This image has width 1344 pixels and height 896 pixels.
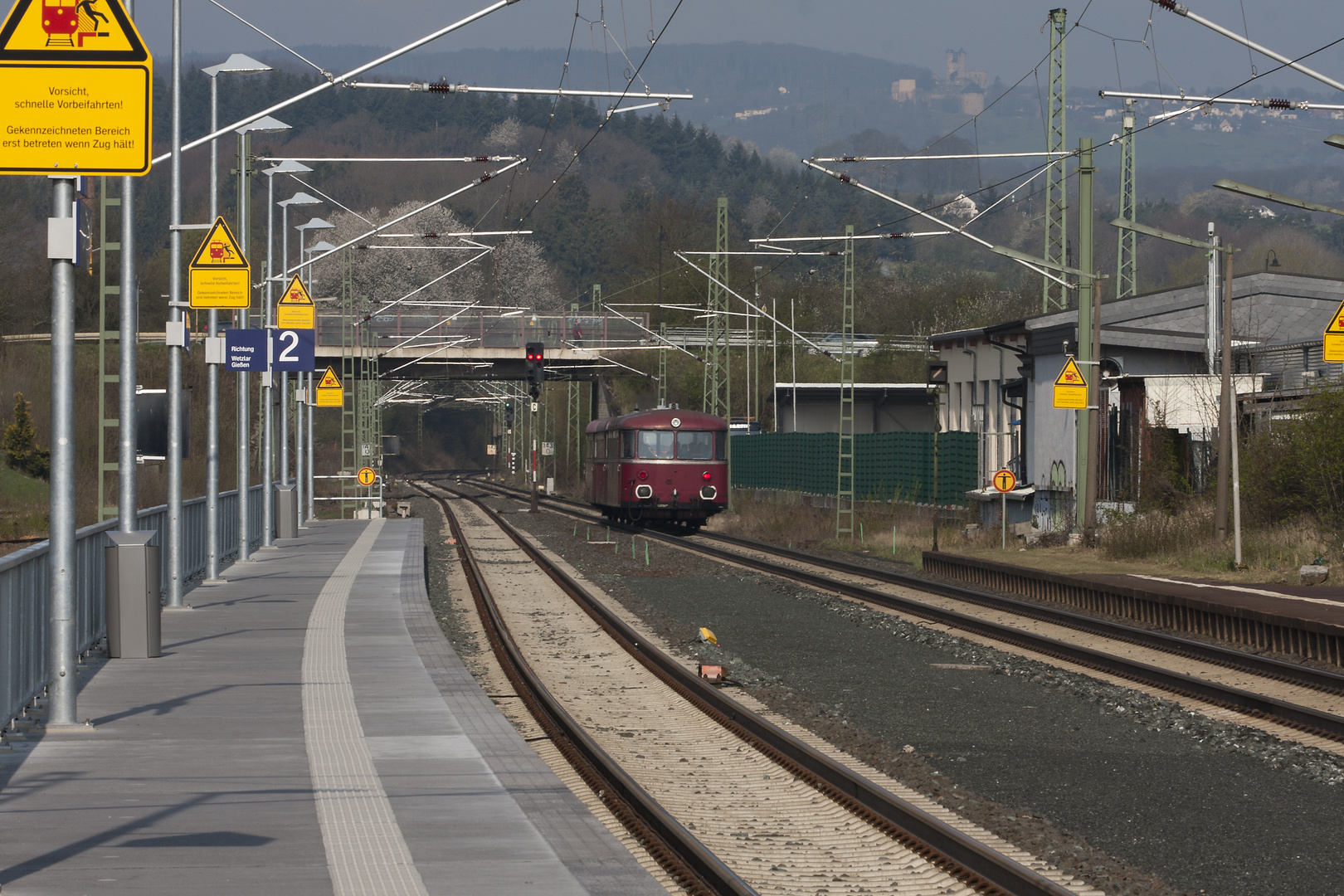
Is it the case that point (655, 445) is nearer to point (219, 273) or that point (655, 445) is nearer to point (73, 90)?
point (219, 273)

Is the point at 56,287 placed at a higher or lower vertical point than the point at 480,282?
lower

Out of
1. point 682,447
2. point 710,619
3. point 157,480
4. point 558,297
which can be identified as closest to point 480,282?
point 558,297

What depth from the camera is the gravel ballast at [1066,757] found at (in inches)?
300

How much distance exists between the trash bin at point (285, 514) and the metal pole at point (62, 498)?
23.3 meters

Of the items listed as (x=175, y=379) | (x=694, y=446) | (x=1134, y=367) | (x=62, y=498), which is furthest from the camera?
(x=694, y=446)

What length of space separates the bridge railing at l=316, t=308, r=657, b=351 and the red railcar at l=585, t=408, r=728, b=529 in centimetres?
2207

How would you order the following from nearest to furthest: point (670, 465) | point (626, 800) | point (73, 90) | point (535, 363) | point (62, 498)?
point (626, 800) → point (73, 90) → point (62, 498) → point (670, 465) → point (535, 363)

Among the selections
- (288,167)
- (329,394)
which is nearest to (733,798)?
(288,167)

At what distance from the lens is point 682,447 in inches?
1485

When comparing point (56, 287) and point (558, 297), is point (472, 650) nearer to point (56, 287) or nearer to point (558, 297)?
point (56, 287)

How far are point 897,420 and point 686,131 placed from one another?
14008 cm

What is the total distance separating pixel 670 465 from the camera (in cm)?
3753

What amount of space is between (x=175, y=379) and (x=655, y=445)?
2060cm

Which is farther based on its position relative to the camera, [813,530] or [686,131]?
[686,131]
